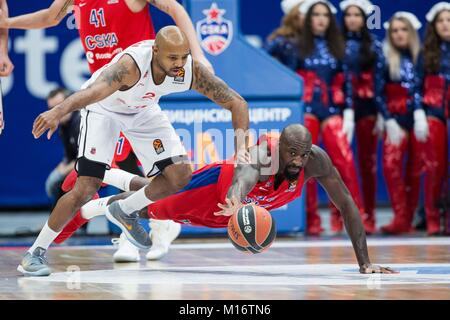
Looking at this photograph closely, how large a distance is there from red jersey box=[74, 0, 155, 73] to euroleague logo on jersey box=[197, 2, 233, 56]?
74.8 inches

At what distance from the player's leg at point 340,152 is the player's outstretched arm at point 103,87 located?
4.11 metres

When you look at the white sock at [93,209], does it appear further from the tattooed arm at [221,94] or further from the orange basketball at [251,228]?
the orange basketball at [251,228]

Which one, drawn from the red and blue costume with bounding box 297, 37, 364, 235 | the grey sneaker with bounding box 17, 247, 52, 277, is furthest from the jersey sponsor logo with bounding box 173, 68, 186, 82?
the red and blue costume with bounding box 297, 37, 364, 235

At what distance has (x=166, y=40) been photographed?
643cm

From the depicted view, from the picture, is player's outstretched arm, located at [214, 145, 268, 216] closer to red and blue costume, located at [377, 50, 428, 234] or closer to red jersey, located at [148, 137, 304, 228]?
red jersey, located at [148, 137, 304, 228]

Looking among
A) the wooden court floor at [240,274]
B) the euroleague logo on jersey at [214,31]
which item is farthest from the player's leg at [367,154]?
the euroleague logo on jersey at [214,31]

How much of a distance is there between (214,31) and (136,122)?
9.53 ft

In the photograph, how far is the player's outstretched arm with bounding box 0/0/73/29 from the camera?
7805 millimetres

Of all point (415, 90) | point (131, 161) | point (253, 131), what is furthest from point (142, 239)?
point (415, 90)

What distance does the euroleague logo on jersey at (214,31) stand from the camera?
9750 mm

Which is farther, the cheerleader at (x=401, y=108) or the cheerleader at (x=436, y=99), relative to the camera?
the cheerleader at (x=401, y=108)
